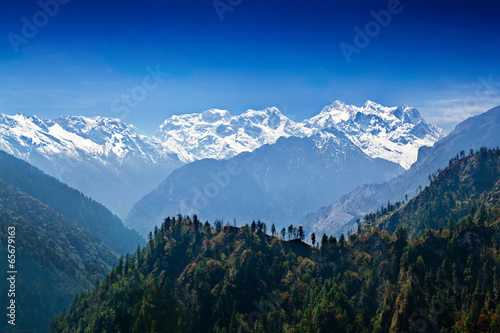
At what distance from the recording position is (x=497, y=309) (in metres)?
198

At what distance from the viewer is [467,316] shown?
199 metres

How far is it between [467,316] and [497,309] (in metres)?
13.6
